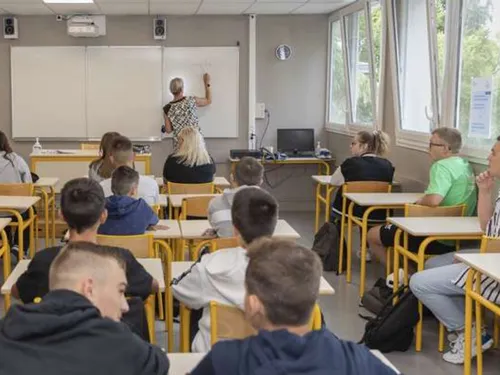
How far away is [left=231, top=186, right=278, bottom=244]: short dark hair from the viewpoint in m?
2.76

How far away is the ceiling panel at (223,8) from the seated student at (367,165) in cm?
276

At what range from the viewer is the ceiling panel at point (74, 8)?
25.9 feet

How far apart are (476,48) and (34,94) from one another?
229 inches

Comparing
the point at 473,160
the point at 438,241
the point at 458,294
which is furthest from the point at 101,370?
the point at 473,160

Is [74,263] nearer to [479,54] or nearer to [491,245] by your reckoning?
[491,245]

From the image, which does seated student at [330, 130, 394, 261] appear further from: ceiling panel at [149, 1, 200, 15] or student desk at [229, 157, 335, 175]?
ceiling panel at [149, 1, 200, 15]

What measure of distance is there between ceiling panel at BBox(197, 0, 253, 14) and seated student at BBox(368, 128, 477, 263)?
3697mm

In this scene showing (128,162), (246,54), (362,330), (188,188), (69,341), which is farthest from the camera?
(246,54)

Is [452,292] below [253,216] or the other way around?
below

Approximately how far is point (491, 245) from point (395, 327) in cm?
82

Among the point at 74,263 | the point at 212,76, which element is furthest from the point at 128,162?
the point at 212,76

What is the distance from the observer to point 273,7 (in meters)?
8.26

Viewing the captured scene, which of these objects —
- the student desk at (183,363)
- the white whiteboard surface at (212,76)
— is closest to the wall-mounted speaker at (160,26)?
the white whiteboard surface at (212,76)

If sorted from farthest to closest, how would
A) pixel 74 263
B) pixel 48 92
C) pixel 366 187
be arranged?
1. pixel 48 92
2. pixel 366 187
3. pixel 74 263
